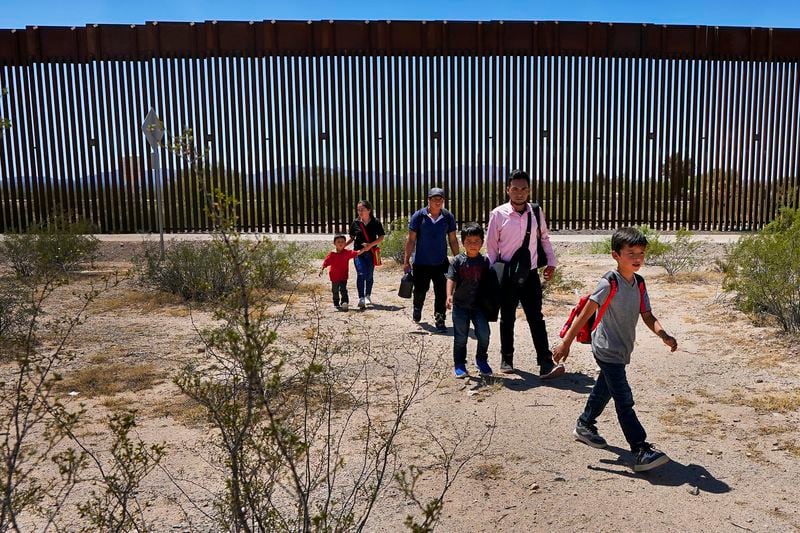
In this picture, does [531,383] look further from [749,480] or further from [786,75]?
[786,75]

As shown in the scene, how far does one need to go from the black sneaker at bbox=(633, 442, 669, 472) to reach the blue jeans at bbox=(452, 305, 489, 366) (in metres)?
1.97

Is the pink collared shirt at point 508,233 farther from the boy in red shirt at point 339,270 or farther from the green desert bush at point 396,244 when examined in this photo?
the green desert bush at point 396,244

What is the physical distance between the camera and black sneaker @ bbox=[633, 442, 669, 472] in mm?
3867

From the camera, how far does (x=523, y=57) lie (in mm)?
13797

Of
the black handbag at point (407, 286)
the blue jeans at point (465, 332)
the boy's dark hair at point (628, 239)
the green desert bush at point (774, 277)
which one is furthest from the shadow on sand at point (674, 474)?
the black handbag at point (407, 286)

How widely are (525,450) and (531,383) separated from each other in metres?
1.42

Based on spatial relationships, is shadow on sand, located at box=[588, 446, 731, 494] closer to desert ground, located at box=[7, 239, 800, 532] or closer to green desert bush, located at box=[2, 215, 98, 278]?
→ desert ground, located at box=[7, 239, 800, 532]

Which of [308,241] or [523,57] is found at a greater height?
[523,57]

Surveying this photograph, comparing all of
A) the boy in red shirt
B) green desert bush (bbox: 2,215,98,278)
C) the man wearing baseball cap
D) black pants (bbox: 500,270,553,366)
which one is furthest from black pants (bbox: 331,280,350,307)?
green desert bush (bbox: 2,215,98,278)

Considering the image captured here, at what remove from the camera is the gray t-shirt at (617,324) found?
13.3 ft

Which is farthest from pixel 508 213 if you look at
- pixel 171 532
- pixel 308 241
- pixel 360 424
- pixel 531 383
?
pixel 308 241

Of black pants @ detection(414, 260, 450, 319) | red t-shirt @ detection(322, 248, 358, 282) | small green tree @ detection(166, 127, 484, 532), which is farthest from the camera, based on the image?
red t-shirt @ detection(322, 248, 358, 282)

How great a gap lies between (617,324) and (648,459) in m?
0.75

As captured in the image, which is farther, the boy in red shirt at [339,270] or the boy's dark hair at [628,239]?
the boy in red shirt at [339,270]
